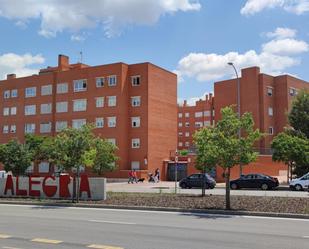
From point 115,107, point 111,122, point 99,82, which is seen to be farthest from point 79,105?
point 115,107

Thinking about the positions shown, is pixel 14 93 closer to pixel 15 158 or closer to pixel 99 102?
pixel 99 102

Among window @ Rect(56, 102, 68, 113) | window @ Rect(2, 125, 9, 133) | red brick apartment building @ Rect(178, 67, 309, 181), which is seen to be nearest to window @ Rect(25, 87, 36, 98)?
window @ Rect(56, 102, 68, 113)

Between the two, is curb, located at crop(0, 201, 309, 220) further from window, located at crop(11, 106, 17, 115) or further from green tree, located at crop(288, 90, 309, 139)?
window, located at crop(11, 106, 17, 115)

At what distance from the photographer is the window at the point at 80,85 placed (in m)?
70.5

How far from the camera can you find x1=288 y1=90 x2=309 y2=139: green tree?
1999 inches

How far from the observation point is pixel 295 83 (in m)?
79.6

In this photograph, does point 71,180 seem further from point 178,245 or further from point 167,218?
point 178,245

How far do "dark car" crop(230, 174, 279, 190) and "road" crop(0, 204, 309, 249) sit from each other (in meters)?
22.6

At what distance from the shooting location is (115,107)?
66.9 meters

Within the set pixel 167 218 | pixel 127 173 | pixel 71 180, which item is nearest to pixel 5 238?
pixel 167 218

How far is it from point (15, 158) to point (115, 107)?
24144mm

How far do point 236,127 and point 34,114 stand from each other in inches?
2342

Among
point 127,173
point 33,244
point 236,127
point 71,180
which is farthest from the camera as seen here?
point 127,173

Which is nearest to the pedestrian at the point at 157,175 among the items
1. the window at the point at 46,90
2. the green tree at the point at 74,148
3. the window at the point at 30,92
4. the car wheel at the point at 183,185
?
the car wheel at the point at 183,185
